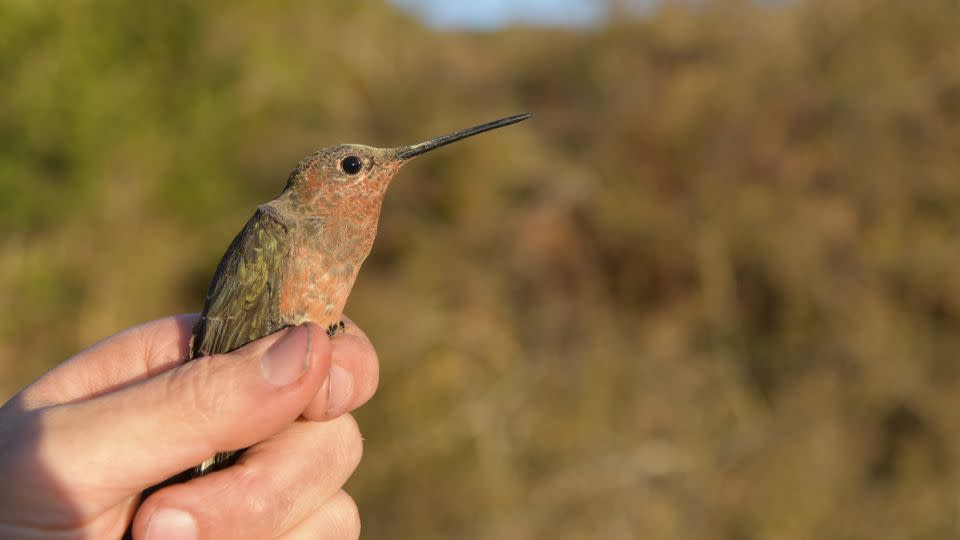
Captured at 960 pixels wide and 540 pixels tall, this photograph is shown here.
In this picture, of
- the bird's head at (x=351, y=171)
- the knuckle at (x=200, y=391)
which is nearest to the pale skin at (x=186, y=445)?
the knuckle at (x=200, y=391)

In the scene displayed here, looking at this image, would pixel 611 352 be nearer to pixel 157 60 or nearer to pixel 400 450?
pixel 400 450

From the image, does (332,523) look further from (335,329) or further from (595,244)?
(595,244)

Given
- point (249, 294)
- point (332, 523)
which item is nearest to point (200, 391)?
point (249, 294)

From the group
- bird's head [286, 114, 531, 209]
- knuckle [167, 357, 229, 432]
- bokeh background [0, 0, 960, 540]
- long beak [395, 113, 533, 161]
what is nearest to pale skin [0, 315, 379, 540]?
knuckle [167, 357, 229, 432]

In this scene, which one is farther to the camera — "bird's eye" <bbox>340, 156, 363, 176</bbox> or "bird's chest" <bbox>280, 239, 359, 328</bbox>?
"bird's eye" <bbox>340, 156, 363, 176</bbox>

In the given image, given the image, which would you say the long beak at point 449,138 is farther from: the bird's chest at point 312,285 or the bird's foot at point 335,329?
the bird's foot at point 335,329

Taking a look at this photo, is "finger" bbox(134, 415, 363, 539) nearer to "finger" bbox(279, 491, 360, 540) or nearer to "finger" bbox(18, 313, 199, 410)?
"finger" bbox(279, 491, 360, 540)

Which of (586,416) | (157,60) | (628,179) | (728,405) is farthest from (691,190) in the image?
(157,60)
